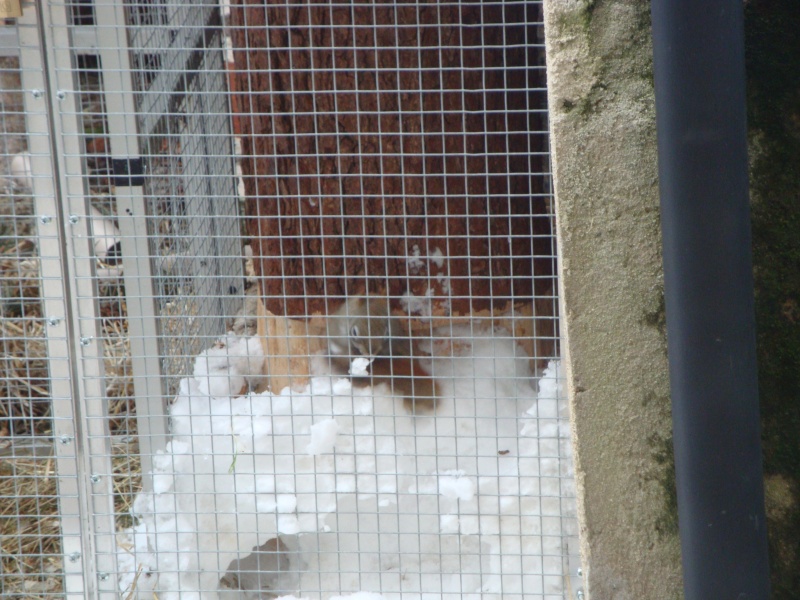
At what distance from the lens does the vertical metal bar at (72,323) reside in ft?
6.43

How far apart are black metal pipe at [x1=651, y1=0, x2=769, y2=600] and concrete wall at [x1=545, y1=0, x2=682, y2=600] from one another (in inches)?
7.4

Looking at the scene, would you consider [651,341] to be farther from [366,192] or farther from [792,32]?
[366,192]

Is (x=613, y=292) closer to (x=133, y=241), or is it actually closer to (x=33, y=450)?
(x=133, y=241)

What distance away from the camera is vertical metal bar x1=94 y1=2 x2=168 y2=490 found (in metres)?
2.07

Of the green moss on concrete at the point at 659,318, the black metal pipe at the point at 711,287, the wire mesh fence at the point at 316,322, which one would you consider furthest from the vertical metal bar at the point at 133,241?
the black metal pipe at the point at 711,287

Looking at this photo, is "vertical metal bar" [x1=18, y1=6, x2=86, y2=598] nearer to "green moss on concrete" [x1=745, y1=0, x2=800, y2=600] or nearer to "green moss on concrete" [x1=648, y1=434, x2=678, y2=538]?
"green moss on concrete" [x1=648, y1=434, x2=678, y2=538]

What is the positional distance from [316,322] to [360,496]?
0.48m

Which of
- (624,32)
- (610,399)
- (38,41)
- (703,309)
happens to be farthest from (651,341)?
(38,41)

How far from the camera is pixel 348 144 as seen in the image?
7.18ft

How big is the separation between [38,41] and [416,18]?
0.89 m

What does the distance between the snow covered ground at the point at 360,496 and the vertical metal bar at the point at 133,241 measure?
0.07 m

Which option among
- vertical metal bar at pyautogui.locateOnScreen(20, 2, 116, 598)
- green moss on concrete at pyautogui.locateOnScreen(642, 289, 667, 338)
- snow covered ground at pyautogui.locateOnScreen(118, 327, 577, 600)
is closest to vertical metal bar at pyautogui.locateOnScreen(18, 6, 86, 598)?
vertical metal bar at pyautogui.locateOnScreen(20, 2, 116, 598)

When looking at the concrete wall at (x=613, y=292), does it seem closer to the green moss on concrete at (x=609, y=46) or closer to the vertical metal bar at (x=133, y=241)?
the green moss on concrete at (x=609, y=46)

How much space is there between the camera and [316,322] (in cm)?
232
